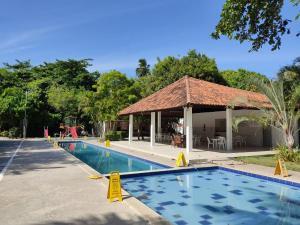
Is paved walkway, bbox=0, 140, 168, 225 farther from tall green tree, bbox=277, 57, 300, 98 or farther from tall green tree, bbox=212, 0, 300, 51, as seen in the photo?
tall green tree, bbox=277, 57, 300, 98

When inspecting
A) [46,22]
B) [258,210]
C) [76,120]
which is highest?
[46,22]

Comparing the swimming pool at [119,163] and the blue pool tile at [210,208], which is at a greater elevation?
the swimming pool at [119,163]

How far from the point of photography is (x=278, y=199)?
8992mm

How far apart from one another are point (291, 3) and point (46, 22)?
14570 millimetres

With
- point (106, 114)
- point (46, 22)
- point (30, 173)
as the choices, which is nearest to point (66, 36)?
point (46, 22)

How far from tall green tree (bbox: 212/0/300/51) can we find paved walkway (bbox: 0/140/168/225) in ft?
18.7

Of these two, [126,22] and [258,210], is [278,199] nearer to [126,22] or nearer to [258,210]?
[258,210]

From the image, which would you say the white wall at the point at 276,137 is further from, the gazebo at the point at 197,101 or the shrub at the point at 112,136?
the shrub at the point at 112,136

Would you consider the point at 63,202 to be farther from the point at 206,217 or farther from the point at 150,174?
the point at 150,174

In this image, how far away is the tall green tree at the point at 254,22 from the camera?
26.8 feet

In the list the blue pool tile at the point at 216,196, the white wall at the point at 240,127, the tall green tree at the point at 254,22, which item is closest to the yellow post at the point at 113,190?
the blue pool tile at the point at 216,196

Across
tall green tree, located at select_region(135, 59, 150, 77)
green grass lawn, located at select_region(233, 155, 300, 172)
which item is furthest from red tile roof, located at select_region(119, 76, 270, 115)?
tall green tree, located at select_region(135, 59, 150, 77)

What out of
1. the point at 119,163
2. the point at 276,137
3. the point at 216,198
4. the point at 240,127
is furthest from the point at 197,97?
the point at 216,198

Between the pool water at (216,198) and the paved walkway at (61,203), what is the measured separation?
4.96 ft
